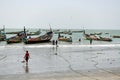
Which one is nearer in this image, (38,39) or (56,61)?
(56,61)

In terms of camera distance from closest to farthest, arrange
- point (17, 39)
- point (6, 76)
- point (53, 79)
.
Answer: point (53, 79) < point (6, 76) < point (17, 39)

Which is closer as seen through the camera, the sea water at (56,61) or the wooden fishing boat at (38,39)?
the sea water at (56,61)

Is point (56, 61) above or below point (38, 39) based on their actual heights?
below

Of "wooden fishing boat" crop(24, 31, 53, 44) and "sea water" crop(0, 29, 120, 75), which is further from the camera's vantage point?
"wooden fishing boat" crop(24, 31, 53, 44)

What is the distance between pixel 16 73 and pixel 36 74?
1690 millimetres

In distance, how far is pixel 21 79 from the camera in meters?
16.1

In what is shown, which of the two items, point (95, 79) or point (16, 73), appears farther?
point (16, 73)

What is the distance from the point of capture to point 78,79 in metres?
16.0

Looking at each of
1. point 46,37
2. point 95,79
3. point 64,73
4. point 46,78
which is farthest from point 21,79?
point 46,37

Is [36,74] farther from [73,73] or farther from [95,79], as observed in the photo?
[95,79]

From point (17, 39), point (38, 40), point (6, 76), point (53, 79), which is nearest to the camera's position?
point (53, 79)

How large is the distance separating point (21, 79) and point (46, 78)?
1.65m

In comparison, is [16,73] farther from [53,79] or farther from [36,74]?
[53,79]

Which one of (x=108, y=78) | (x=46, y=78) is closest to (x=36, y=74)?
(x=46, y=78)
